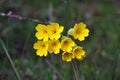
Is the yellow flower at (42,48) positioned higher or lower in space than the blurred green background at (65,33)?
lower

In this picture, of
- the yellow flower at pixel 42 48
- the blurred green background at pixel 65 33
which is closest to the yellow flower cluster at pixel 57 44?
the yellow flower at pixel 42 48

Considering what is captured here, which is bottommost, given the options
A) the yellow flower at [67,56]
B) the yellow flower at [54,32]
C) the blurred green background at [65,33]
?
the yellow flower at [67,56]

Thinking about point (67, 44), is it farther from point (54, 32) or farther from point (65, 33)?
point (65, 33)

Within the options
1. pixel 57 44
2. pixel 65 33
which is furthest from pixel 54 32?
pixel 65 33

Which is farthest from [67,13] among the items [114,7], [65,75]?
[65,75]

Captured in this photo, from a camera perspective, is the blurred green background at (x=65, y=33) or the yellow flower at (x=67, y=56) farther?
the blurred green background at (x=65, y=33)

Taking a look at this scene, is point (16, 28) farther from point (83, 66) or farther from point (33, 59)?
point (83, 66)

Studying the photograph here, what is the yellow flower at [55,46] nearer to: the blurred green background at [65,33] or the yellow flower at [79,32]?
the yellow flower at [79,32]
